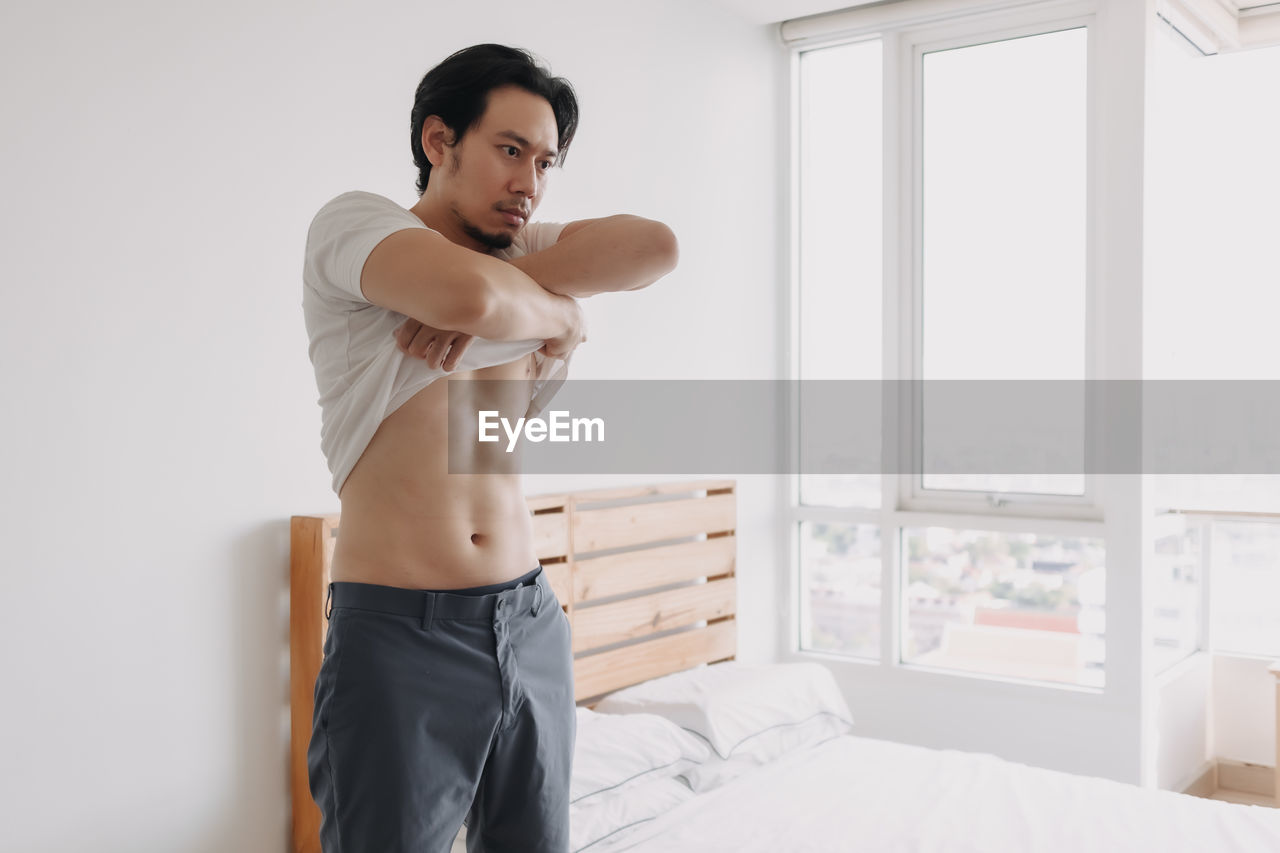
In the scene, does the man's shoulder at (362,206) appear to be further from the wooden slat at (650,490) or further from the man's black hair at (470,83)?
the wooden slat at (650,490)

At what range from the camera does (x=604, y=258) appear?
1224mm

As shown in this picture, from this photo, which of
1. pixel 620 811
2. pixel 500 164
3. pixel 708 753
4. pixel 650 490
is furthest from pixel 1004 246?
pixel 500 164

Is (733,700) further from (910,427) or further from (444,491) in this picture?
(444,491)

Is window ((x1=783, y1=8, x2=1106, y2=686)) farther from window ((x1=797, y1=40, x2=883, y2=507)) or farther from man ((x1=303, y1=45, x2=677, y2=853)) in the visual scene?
man ((x1=303, y1=45, x2=677, y2=853))

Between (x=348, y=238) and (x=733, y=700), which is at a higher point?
(x=348, y=238)

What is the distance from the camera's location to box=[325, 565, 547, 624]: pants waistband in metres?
1.13

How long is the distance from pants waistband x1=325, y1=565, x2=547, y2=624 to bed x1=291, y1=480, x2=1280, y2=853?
852 mm

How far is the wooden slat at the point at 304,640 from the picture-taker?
1.96 meters

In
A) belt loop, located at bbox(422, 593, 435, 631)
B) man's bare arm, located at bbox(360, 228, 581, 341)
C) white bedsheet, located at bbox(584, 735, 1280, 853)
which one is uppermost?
man's bare arm, located at bbox(360, 228, 581, 341)

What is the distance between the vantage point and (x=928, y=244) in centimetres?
340

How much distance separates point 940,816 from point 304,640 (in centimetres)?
128

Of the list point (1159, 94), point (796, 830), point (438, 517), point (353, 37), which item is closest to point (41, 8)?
point (353, 37)

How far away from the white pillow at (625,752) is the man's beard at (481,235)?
111cm

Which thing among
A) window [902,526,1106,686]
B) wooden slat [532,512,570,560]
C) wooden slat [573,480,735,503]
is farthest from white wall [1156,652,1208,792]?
wooden slat [532,512,570,560]
